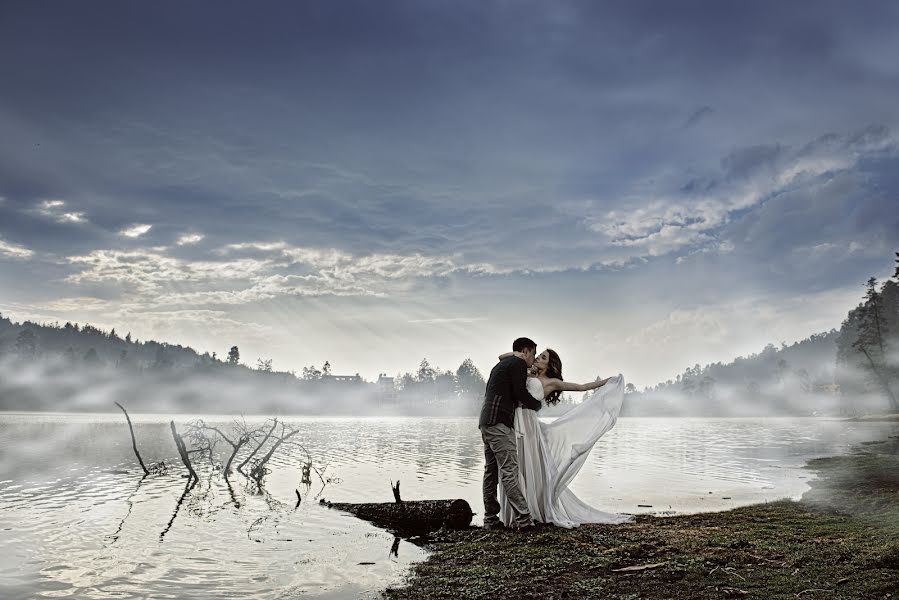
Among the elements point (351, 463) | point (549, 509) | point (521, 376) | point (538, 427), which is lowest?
point (351, 463)

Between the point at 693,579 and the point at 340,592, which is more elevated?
the point at 693,579

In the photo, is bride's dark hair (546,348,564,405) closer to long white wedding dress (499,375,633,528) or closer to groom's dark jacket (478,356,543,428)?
long white wedding dress (499,375,633,528)

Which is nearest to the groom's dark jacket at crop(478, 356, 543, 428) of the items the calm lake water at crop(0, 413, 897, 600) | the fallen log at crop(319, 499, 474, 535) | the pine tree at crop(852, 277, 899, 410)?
the fallen log at crop(319, 499, 474, 535)

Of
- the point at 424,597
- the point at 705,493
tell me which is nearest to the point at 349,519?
the point at 424,597

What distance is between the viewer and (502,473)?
12.6 metres

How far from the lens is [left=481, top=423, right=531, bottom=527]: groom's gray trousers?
1244 cm

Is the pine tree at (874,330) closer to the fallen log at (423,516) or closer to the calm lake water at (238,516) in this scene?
the calm lake water at (238,516)

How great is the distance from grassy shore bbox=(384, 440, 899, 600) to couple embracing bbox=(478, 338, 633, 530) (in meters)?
0.65

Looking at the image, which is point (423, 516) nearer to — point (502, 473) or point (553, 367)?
point (502, 473)

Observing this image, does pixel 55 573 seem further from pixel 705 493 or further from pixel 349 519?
pixel 705 493

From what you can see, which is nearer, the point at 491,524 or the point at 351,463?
the point at 491,524

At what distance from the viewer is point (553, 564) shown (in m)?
9.35

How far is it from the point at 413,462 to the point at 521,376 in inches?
1002

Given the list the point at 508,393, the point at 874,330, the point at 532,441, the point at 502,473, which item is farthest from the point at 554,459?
the point at 874,330
